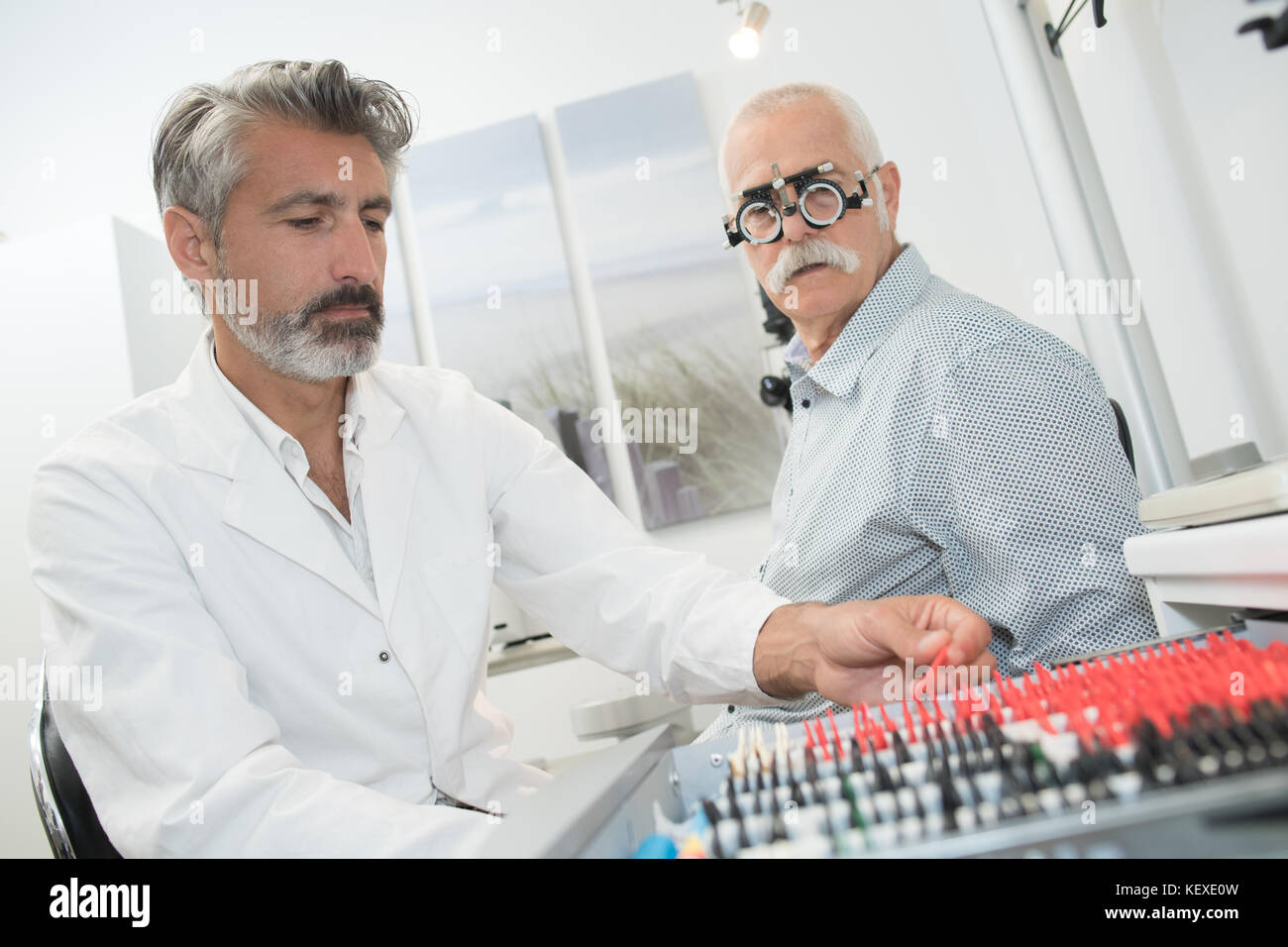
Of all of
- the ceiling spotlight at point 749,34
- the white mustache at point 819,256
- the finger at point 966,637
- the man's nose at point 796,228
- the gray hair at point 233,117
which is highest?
the ceiling spotlight at point 749,34

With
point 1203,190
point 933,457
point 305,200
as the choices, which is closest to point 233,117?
point 305,200

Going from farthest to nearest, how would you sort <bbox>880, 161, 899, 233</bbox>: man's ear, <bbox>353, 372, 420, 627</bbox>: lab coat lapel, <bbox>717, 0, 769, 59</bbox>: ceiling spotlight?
<bbox>717, 0, 769, 59</bbox>: ceiling spotlight < <bbox>880, 161, 899, 233</bbox>: man's ear < <bbox>353, 372, 420, 627</bbox>: lab coat lapel

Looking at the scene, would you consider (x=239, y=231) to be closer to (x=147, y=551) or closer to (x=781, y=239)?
(x=147, y=551)

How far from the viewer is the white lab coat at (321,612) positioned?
2.65 feet

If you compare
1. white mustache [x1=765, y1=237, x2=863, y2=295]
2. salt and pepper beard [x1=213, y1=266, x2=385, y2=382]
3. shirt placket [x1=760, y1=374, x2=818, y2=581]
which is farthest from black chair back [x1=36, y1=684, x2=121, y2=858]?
white mustache [x1=765, y1=237, x2=863, y2=295]

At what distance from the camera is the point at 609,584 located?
1.23 m

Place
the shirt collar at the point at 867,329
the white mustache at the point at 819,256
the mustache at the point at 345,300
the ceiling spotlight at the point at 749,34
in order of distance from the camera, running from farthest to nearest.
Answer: the ceiling spotlight at the point at 749,34
the white mustache at the point at 819,256
the shirt collar at the point at 867,329
the mustache at the point at 345,300

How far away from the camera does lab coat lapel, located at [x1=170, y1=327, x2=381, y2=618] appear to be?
3.70ft

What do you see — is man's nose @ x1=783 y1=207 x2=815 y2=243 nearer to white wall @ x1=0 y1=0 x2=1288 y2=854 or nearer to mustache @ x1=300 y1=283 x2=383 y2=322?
mustache @ x1=300 y1=283 x2=383 y2=322

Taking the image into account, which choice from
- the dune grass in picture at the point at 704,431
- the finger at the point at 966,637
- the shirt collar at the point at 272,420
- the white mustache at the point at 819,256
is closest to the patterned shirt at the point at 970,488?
the white mustache at the point at 819,256

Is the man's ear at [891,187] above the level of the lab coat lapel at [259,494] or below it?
above

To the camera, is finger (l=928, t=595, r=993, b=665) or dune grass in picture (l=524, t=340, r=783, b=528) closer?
finger (l=928, t=595, r=993, b=665)

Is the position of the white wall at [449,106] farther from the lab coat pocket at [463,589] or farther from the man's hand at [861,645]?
the man's hand at [861,645]

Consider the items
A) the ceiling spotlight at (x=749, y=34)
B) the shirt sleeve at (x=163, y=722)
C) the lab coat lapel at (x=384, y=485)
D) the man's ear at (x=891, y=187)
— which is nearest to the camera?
the shirt sleeve at (x=163, y=722)
